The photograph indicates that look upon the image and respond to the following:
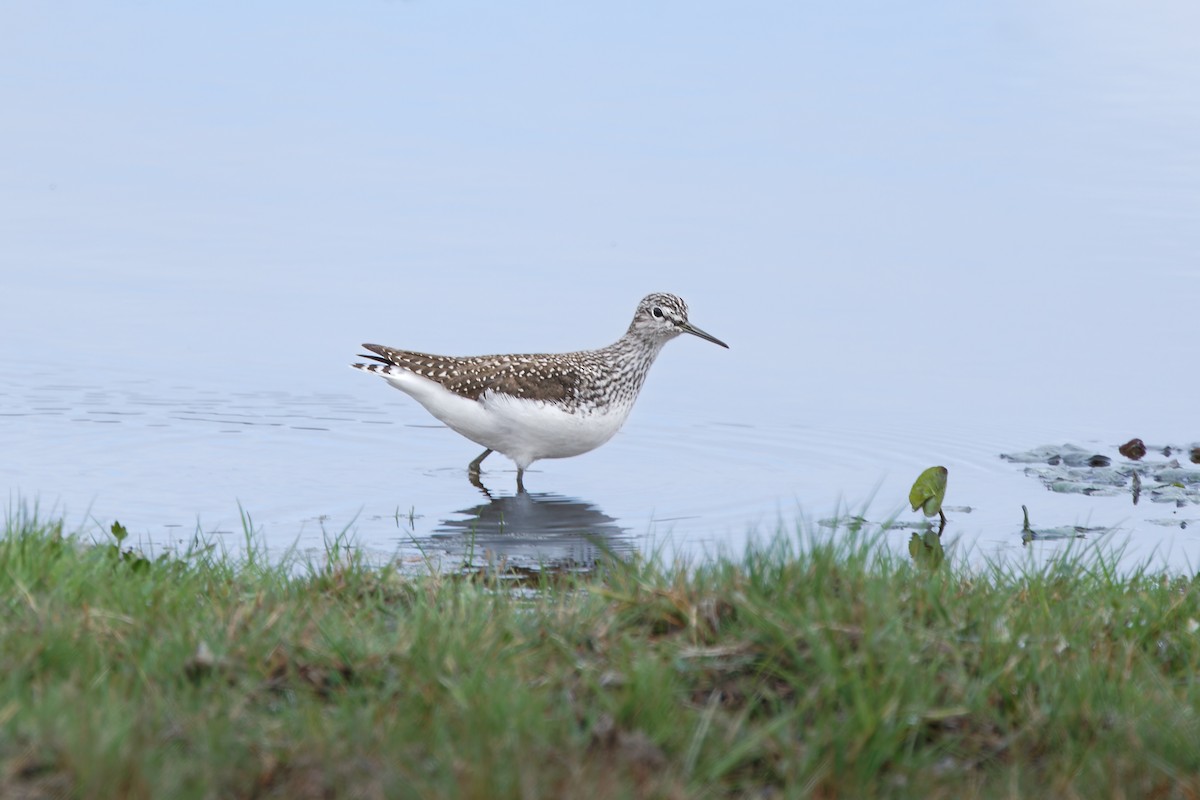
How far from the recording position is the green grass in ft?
15.0

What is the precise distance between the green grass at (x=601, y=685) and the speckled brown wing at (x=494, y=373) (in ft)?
14.7

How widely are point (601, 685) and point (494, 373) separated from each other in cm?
606

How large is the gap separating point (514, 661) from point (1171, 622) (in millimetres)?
2771

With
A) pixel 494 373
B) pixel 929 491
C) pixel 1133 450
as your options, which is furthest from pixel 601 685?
pixel 1133 450

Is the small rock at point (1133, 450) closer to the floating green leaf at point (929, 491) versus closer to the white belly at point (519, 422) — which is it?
the floating green leaf at point (929, 491)

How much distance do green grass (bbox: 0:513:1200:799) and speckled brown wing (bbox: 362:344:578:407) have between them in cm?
448

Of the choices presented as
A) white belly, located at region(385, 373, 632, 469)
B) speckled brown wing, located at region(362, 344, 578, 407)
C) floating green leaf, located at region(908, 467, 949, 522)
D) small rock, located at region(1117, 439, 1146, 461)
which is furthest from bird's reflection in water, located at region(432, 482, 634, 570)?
small rock, located at region(1117, 439, 1146, 461)

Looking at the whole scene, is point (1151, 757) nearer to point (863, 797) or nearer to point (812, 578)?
point (863, 797)

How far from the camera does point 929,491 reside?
974 cm

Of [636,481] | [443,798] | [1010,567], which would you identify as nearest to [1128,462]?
[636,481]

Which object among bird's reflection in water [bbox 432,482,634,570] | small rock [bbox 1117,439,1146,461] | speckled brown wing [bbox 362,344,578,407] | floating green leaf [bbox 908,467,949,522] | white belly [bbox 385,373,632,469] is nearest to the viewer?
bird's reflection in water [bbox 432,482,634,570]

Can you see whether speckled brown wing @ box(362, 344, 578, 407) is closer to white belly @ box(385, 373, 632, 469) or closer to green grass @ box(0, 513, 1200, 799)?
white belly @ box(385, 373, 632, 469)

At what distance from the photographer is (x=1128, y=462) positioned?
11.4 meters

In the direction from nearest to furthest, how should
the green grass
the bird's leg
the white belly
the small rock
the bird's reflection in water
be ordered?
the green grass < the bird's reflection in water < the white belly < the bird's leg < the small rock
